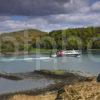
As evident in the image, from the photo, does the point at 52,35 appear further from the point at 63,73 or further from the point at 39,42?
the point at 63,73

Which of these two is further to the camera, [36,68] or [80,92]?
[36,68]

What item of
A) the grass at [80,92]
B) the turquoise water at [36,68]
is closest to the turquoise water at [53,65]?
the turquoise water at [36,68]

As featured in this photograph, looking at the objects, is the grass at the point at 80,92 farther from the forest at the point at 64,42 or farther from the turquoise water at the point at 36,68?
the forest at the point at 64,42

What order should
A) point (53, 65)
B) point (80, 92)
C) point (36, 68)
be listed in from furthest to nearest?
1. point (53, 65)
2. point (36, 68)
3. point (80, 92)

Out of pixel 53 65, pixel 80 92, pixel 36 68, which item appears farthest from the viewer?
pixel 53 65

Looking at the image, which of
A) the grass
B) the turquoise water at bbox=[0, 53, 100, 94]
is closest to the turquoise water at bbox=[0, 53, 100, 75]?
the turquoise water at bbox=[0, 53, 100, 94]

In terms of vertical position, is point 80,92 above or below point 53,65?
above

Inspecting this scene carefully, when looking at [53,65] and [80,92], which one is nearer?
[80,92]

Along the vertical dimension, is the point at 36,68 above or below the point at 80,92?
below

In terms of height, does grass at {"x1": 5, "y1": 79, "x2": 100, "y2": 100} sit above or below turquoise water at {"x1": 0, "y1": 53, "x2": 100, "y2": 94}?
above

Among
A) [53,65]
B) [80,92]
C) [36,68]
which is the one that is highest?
[80,92]

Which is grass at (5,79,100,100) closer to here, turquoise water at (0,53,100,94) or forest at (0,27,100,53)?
turquoise water at (0,53,100,94)

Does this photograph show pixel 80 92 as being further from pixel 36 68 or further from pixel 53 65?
pixel 53 65

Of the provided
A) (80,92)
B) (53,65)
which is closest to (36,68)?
(53,65)
